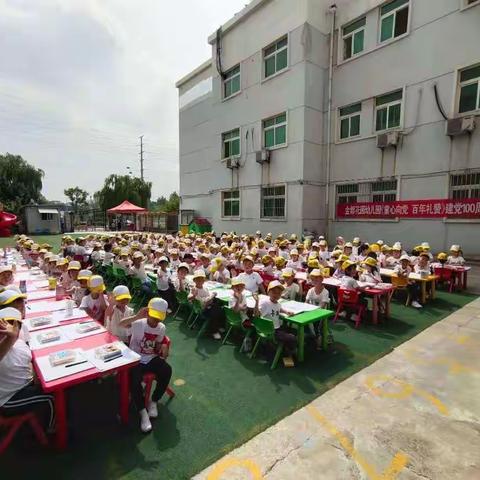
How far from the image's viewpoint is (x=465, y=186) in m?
11.9

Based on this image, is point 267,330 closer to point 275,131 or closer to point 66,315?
point 66,315

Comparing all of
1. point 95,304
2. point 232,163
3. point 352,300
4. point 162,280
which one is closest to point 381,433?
point 352,300

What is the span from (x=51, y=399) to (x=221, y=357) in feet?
8.66

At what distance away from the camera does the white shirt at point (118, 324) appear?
4.04 m

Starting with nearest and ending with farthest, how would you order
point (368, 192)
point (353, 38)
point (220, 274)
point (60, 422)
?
point (60, 422) < point (220, 274) < point (368, 192) < point (353, 38)

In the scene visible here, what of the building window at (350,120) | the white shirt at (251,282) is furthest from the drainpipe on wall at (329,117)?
the white shirt at (251,282)

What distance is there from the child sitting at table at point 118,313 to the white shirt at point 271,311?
203 centimetres

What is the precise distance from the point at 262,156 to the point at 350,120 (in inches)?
193

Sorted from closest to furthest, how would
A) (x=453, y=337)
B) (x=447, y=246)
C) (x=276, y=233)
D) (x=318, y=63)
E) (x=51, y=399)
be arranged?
1. (x=51, y=399)
2. (x=453, y=337)
3. (x=447, y=246)
4. (x=318, y=63)
5. (x=276, y=233)

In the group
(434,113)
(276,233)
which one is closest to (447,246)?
(434,113)

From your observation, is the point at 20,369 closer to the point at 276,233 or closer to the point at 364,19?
the point at 276,233

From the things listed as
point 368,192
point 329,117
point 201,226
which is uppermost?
point 329,117

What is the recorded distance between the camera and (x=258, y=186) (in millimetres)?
18016

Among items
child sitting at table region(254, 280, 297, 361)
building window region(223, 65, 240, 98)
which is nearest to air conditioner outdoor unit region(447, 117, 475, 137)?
child sitting at table region(254, 280, 297, 361)
